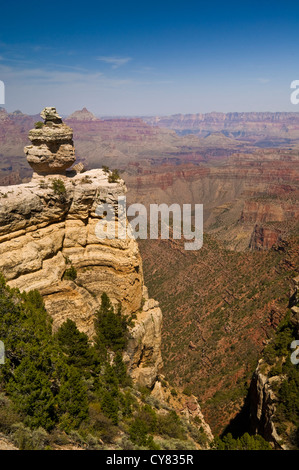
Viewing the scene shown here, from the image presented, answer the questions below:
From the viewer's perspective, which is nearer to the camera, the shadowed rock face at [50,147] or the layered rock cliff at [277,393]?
the layered rock cliff at [277,393]

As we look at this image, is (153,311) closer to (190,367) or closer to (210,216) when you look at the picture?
(190,367)

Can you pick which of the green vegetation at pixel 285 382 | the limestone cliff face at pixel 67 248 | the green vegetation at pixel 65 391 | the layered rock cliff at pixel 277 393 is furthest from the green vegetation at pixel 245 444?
the limestone cliff face at pixel 67 248

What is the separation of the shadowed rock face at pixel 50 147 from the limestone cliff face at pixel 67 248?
0.07 meters

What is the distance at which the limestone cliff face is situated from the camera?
19.6 metres

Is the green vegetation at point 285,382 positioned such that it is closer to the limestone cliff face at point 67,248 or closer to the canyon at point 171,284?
the canyon at point 171,284

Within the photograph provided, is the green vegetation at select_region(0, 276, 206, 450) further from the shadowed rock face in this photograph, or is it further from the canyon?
the shadowed rock face

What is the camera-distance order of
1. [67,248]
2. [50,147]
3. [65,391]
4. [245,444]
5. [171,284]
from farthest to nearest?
1. [171,284]
2. [50,147]
3. [67,248]
4. [245,444]
5. [65,391]

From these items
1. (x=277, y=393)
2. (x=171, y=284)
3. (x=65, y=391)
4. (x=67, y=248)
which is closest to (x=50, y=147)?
(x=67, y=248)

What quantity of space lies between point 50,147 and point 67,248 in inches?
298

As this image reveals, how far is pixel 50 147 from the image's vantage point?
925 inches

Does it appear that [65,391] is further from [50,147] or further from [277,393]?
[277,393]

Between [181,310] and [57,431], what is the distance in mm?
47860

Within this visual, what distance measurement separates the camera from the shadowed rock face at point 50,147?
2317 centimetres

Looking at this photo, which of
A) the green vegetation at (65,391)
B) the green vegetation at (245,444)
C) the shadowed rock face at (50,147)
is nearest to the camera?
the green vegetation at (65,391)
